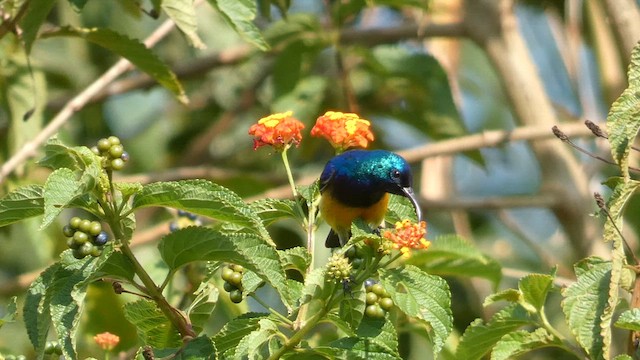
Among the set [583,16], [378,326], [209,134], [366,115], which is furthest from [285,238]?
[378,326]

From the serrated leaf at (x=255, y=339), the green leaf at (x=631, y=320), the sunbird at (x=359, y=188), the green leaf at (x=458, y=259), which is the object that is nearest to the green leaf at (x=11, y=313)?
the serrated leaf at (x=255, y=339)

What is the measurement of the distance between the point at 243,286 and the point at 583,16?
5259mm

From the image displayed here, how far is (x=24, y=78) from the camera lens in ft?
13.7

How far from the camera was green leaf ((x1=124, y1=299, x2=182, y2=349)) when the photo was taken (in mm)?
2396

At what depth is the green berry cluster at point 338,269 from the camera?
211 centimetres

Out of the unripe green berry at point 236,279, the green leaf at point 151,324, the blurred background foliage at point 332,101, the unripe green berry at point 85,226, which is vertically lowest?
the blurred background foliage at point 332,101

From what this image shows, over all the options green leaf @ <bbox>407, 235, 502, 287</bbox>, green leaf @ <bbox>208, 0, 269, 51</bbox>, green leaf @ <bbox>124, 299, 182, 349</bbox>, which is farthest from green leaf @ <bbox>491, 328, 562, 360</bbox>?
green leaf @ <bbox>208, 0, 269, 51</bbox>

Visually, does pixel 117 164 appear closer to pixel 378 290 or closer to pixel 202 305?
pixel 202 305

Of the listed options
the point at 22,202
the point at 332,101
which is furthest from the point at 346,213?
the point at 332,101

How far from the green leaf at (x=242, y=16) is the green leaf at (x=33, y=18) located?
0.46 metres

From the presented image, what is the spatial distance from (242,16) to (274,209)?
95cm

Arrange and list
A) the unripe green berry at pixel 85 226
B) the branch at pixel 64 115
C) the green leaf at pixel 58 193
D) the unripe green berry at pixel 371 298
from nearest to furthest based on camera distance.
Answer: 1. the green leaf at pixel 58 193
2. the unripe green berry at pixel 85 226
3. the unripe green berry at pixel 371 298
4. the branch at pixel 64 115

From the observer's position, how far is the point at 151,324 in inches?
96.0

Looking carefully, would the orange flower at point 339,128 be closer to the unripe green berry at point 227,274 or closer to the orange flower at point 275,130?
the orange flower at point 275,130
